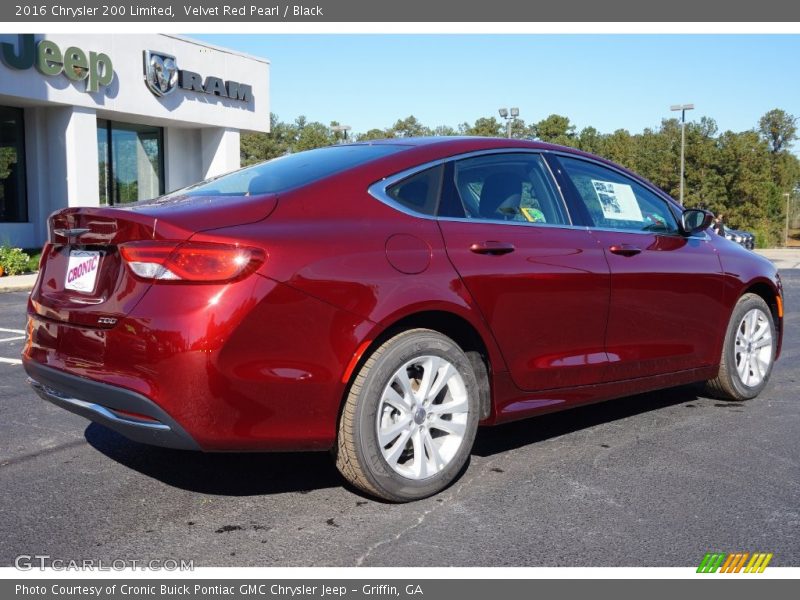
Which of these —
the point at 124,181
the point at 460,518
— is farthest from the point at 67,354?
the point at 124,181

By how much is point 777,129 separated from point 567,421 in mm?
83512

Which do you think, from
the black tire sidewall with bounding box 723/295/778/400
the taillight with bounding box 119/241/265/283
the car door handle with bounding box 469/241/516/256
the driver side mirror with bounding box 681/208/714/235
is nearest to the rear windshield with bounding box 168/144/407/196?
the taillight with bounding box 119/241/265/283

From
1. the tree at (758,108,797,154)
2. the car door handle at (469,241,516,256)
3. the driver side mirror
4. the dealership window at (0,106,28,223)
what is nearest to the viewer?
the car door handle at (469,241,516,256)

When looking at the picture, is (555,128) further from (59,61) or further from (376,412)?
(376,412)

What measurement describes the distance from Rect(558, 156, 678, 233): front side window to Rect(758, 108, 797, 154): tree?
81.4 metres

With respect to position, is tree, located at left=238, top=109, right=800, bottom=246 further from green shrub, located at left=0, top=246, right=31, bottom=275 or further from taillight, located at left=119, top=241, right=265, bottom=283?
taillight, located at left=119, top=241, right=265, bottom=283

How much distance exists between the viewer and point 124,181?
23.2m

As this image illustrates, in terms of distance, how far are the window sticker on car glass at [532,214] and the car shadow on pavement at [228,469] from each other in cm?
162

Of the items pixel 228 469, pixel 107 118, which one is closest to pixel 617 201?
pixel 228 469

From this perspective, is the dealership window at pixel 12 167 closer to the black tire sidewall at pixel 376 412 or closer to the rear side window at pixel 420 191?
the rear side window at pixel 420 191

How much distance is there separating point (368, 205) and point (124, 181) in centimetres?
2133

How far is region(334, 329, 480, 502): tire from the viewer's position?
3.35 meters

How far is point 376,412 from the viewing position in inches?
133

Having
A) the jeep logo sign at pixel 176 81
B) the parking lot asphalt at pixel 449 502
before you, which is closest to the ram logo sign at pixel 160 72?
the jeep logo sign at pixel 176 81
